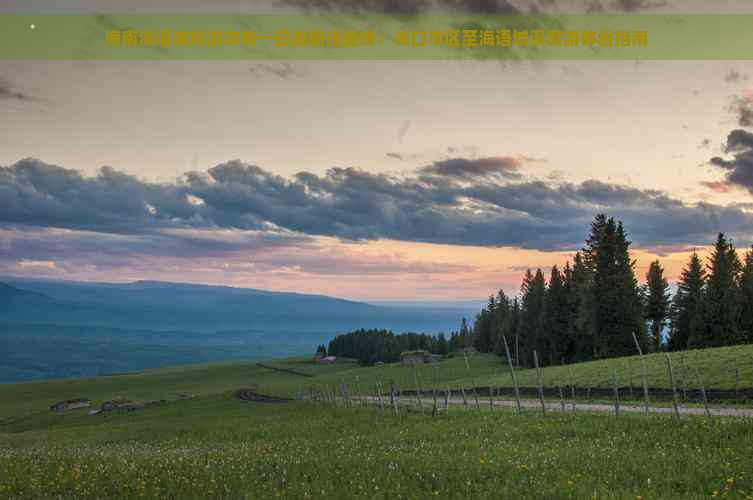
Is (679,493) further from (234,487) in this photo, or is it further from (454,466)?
(234,487)

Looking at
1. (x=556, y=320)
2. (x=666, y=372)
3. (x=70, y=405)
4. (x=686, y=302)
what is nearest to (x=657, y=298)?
(x=686, y=302)

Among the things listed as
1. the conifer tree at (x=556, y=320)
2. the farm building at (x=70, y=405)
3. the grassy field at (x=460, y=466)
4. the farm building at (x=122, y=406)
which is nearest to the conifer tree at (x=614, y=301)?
the conifer tree at (x=556, y=320)

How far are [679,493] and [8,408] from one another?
137670 millimetres

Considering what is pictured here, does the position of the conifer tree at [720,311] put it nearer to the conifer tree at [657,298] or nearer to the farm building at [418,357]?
the conifer tree at [657,298]

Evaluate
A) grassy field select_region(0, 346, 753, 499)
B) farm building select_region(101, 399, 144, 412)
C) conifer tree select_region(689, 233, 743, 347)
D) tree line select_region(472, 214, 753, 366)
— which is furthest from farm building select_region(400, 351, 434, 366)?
grassy field select_region(0, 346, 753, 499)

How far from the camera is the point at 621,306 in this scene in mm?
84438

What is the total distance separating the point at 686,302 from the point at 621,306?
21.7 meters

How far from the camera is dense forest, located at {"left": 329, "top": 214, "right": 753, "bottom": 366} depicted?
84.6 meters

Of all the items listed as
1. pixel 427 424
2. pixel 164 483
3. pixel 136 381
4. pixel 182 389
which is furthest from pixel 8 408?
pixel 164 483

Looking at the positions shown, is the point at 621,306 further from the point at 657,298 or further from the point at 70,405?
the point at 70,405

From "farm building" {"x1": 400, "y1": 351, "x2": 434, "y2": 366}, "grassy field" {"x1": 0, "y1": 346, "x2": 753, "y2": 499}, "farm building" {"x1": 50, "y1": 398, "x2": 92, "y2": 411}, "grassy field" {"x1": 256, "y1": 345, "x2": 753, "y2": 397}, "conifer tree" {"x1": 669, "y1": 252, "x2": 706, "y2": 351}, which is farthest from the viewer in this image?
"farm building" {"x1": 400, "y1": 351, "x2": 434, "y2": 366}

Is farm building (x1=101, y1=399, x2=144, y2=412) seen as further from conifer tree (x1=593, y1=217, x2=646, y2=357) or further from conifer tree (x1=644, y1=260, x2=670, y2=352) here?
conifer tree (x1=644, y1=260, x2=670, y2=352)

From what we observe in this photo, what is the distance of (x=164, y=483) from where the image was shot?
16.1 metres

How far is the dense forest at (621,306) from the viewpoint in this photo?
278 feet
